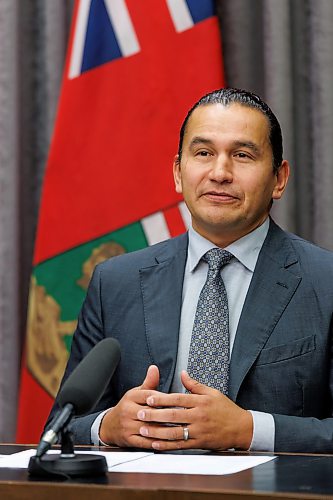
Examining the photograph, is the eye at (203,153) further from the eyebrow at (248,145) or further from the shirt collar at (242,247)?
the shirt collar at (242,247)

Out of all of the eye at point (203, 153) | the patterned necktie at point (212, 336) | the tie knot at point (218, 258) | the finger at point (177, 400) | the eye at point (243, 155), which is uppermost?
the eye at point (203, 153)

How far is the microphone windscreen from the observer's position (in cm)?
138

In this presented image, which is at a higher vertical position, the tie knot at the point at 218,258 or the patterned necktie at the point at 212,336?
the tie knot at the point at 218,258

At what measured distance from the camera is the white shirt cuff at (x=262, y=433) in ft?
6.12

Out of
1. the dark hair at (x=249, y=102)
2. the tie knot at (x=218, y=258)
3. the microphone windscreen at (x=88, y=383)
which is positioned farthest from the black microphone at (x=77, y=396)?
the dark hair at (x=249, y=102)

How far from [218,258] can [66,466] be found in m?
0.84

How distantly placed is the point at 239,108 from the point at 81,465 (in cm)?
101

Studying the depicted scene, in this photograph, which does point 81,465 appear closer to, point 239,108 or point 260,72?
point 239,108

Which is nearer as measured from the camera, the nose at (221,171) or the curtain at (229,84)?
the nose at (221,171)

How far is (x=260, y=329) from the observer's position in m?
2.05

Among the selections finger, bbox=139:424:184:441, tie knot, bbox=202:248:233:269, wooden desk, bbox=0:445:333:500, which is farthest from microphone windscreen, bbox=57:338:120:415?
tie knot, bbox=202:248:233:269

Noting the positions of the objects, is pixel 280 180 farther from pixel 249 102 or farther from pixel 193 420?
pixel 193 420

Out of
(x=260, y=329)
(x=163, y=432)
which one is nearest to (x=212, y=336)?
(x=260, y=329)

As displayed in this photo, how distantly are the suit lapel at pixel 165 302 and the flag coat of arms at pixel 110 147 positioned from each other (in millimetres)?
660
